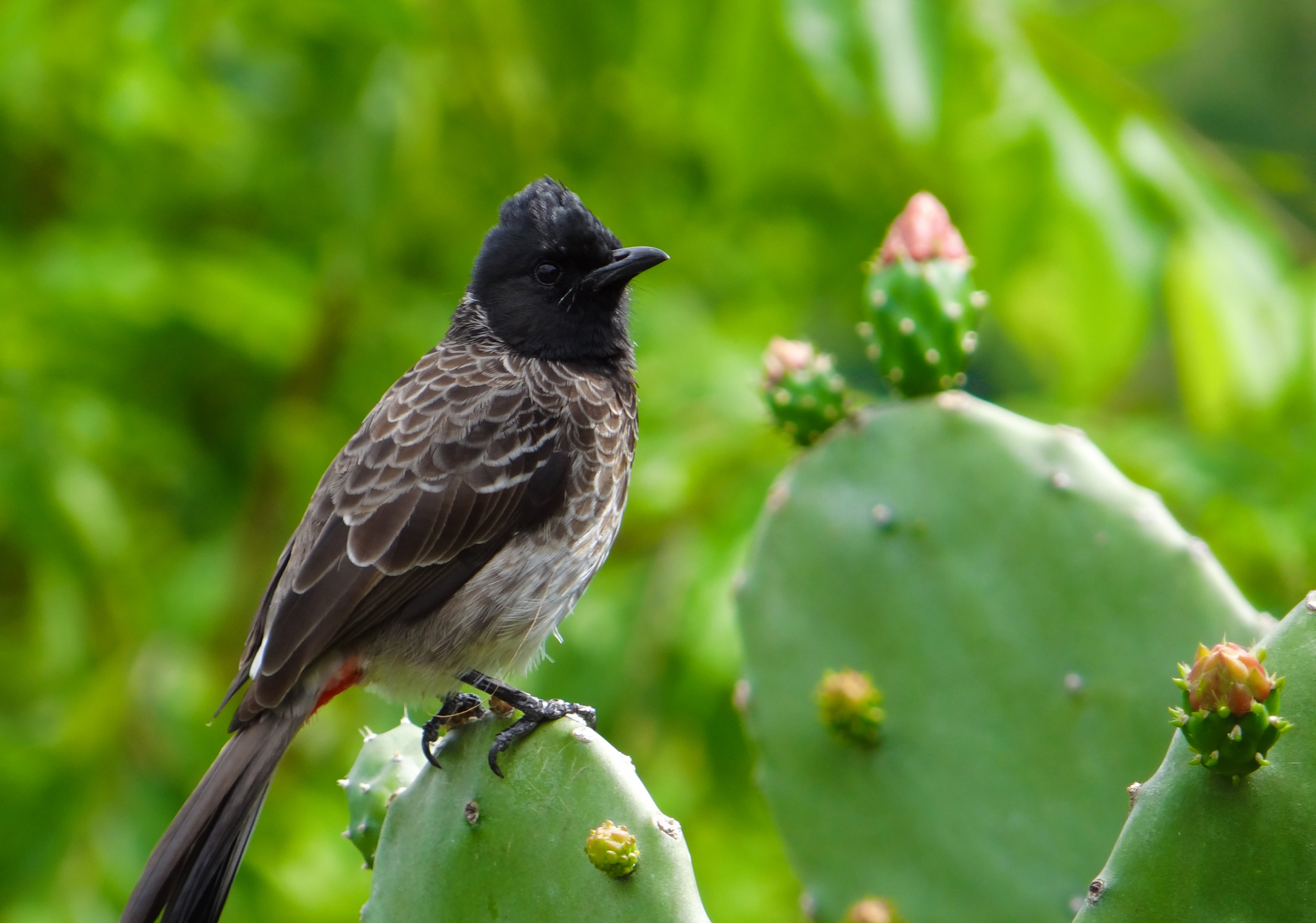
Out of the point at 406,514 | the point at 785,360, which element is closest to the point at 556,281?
the point at 785,360

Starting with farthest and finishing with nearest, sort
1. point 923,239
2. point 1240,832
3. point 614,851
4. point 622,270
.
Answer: point 622,270, point 923,239, point 614,851, point 1240,832

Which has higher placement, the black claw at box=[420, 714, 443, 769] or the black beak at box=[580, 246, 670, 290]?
the black beak at box=[580, 246, 670, 290]

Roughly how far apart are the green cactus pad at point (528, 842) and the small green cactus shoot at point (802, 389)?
885 mm

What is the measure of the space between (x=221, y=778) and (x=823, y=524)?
3.85ft

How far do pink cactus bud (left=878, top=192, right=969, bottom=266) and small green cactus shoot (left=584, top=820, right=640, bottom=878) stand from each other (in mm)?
1255

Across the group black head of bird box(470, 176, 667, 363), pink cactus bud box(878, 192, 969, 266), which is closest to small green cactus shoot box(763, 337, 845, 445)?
pink cactus bud box(878, 192, 969, 266)

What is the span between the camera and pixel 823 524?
254 cm

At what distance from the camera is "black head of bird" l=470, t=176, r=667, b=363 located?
2.79 meters

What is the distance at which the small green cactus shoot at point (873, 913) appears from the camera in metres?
2.23

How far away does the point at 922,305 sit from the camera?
2.45 metres

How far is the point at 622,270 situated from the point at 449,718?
1.02 metres

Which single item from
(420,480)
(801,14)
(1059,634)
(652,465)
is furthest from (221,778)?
(801,14)

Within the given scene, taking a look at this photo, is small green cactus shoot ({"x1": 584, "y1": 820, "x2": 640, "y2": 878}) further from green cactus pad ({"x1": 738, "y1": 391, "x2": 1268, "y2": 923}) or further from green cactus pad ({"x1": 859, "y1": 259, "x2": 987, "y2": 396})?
green cactus pad ({"x1": 859, "y1": 259, "x2": 987, "y2": 396})

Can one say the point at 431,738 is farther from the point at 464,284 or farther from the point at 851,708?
the point at 464,284
